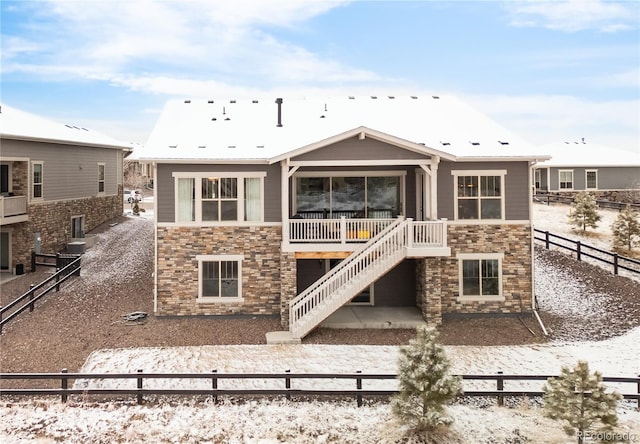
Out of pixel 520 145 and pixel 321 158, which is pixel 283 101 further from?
pixel 520 145

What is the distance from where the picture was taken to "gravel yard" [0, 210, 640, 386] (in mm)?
13445

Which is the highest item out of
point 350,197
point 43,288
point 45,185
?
point 45,185

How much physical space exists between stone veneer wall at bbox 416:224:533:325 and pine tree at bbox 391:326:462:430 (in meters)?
6.86

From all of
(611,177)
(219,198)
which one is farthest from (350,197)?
(611,177)

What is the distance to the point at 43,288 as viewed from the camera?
18000 millimetres

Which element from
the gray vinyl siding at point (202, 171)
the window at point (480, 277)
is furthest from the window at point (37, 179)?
the window at point (480, 277)

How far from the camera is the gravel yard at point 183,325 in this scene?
13445 millimetres

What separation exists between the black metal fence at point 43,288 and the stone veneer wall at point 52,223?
2.72 m

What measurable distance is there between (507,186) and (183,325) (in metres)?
13.2

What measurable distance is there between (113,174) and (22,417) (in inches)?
A: 902

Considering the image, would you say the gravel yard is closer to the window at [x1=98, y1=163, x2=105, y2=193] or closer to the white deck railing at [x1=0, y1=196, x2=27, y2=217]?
the white deck railing at [x1=0, y1=196, x2=27, y2=217]

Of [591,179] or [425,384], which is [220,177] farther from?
[591,179]

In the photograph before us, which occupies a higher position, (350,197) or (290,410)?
(350,197)

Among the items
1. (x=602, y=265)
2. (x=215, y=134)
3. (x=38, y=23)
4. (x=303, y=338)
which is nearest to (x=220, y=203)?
(x=215, y=134)
